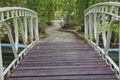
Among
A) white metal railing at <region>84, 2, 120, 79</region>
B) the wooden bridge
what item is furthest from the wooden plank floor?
white metal railing at <region>84, 2, 120, 79</region>

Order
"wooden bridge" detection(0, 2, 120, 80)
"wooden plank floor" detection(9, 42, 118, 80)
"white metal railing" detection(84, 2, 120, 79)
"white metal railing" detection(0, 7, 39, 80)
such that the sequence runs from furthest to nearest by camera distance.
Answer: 1. "wooden plank floor" detection(9, 42, 118, 80)
2. "wooden bridge" detection(0, 2, 120, 80)
3. "white metal railing" detection(84, 2, 120, 79)
4. "white metal railing" detection(0, 7, 39, 80)

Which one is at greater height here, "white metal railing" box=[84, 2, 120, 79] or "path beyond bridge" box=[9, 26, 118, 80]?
"white metal railing" box=[84, 2, 120, 79]

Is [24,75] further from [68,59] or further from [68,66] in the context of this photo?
[68,59]

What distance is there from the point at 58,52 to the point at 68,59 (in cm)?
80

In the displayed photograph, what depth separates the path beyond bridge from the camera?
3936 mm

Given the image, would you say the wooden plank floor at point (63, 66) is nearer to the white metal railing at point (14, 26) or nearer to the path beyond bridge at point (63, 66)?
the path beyond bridge at point (63, 66)

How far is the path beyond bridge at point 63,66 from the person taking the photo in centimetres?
394

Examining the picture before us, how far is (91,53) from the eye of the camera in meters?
5.68

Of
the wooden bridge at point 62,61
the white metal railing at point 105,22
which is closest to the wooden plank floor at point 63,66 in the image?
the wooden bridge at point 62,61

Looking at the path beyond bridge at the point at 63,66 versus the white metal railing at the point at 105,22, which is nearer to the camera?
the white metal railing at the point at 105,22

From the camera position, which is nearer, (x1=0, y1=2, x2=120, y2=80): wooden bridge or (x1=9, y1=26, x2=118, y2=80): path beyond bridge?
(x1=0, y1=2, x2=120, y2=80): wooden bridge

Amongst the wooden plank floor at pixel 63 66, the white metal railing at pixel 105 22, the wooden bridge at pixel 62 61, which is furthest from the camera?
the wooden plank floor at pixel 63 66

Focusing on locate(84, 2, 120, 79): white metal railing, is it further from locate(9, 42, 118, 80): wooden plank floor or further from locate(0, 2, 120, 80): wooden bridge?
locate(9, 42, 118, 80): wooden plank floor

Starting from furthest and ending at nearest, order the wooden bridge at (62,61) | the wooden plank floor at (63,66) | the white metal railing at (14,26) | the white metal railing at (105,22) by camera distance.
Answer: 1. the wooden plank floor at (63,66)
2. the wooden bridge at (62,61)
3. the white metal railing at (105,22)
4. the white metal railing at (14,26)
